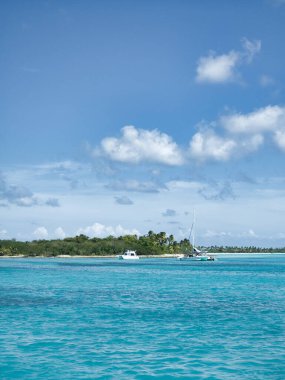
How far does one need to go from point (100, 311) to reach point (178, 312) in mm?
6771

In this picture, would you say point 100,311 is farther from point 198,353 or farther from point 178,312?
point 198,353

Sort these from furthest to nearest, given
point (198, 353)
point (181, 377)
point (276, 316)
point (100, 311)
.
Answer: point (100, 311), point (276, 316), point (198, 353), point (181, 377)

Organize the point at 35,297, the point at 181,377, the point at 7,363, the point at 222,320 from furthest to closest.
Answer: the point at 35,297
the point at 222,320
the point at 7,363
the point at 181,377

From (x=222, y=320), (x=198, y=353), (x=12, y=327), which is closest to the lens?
(x=198, y=353)

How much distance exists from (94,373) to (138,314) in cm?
1964

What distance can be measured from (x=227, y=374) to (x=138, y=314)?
20.0 meters

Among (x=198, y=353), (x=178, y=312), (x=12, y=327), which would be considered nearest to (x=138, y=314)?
(x=178, y=312)

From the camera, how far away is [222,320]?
39750 millimetres

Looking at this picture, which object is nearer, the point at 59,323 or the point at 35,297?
the point at 59,323

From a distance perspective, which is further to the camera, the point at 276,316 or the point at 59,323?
the point at 276,316

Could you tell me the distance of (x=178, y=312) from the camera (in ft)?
146

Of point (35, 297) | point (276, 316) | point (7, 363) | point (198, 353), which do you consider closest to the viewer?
point (7, 363)

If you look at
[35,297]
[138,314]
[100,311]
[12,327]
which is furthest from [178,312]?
[35,297]

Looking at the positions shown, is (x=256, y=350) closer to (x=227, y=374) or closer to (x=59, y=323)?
(x=227, y=374)
